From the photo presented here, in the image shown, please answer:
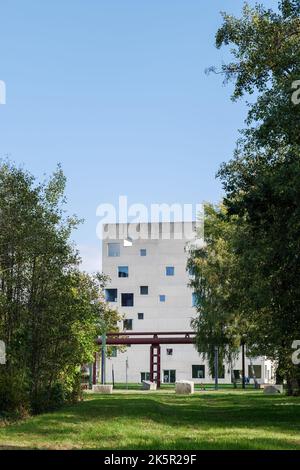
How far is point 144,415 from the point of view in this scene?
2664cm

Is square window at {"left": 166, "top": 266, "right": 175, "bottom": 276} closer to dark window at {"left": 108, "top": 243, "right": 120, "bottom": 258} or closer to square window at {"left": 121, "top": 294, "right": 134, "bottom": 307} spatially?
square window at {"left": 121, "top": 294, "right": 134, "bottom": 307}

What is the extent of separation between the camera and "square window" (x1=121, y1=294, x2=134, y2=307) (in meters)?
112

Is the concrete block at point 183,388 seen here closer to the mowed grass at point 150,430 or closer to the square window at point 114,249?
the mowed grass at point 150,430

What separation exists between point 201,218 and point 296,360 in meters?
33.6

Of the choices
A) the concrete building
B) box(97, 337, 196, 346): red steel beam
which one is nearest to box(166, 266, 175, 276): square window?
the concrete building

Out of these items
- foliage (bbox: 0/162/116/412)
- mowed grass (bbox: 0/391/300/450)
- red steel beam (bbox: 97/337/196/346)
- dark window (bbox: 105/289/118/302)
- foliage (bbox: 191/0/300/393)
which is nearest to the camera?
mowed grass (bbox: 0/391/300/450)

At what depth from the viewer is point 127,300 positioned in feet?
369

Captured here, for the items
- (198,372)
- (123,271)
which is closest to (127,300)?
(123,271)

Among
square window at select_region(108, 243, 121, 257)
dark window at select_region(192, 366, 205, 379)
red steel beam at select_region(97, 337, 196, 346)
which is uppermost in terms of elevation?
square window at select_region(108, 243, 121, 257)

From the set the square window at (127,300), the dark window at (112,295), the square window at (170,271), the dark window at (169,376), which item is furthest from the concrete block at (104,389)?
the dark window at (112,295)

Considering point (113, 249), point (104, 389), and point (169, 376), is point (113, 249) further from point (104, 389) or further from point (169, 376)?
point (104, 389)

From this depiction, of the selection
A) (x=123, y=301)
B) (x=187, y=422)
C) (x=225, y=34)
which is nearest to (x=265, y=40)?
(x=225, y=34)

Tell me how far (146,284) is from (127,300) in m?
3.35
